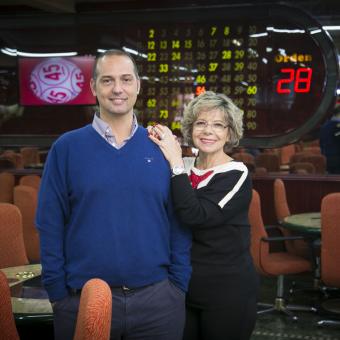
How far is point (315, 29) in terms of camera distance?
5.08 m

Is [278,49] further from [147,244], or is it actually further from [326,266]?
[147,244]

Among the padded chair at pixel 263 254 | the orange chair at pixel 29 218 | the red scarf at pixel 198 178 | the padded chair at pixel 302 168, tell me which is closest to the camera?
the red scarf at pixel 198 178

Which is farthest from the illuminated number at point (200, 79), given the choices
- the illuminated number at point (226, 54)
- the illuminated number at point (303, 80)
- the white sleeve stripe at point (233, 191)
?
the white sleeve stripe at point (233, 191)

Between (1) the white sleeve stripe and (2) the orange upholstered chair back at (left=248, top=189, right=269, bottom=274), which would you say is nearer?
(1) the white sleeve stripe

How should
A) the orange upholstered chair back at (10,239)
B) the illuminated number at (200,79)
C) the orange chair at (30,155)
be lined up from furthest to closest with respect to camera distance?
1. the orange chair at (30,155)
2. the illuminated number at (200,79)
3. the orange upholstered chair back at (10,239)

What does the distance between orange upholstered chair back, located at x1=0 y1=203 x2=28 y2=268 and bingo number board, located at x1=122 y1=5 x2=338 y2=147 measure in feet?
9.56

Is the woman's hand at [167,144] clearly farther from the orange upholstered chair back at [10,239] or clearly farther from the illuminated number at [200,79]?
the illuminated number at [200,79]

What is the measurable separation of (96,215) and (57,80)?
4345 mm

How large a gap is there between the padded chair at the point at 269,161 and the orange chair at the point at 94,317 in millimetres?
4181

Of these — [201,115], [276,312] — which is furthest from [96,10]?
[201,115]

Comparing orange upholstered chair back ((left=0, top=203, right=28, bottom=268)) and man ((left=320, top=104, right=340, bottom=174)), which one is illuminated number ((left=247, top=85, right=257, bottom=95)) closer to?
man ((left=320, top=104, right=340, bottom=174))

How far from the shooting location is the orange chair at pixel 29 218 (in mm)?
3824

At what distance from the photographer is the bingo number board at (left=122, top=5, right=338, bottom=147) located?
5094mm

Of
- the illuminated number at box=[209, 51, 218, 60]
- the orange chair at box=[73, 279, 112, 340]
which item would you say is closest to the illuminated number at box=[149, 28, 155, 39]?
the illuminated number at box=[209, 51, 218, 60]
